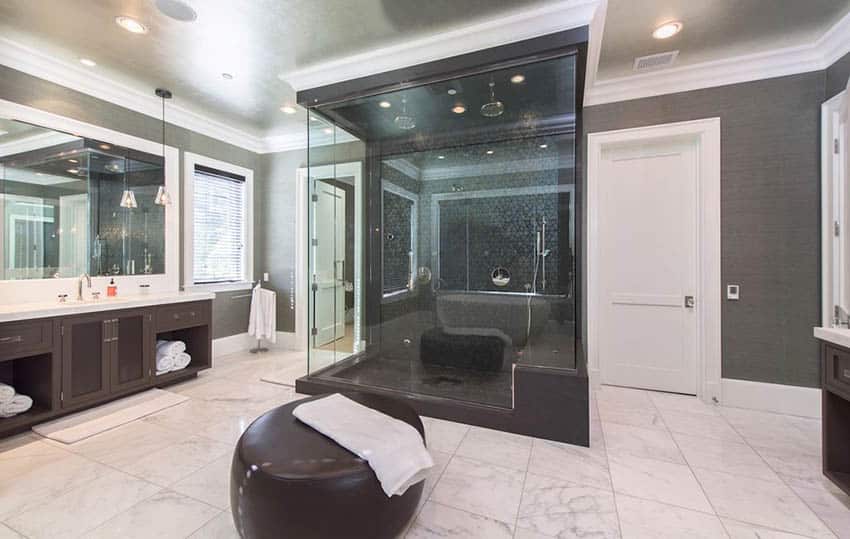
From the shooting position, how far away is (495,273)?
13.1 ft

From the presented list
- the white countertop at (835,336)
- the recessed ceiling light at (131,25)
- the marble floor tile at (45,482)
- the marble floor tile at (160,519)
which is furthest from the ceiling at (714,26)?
the marble floor tile at (45,482)

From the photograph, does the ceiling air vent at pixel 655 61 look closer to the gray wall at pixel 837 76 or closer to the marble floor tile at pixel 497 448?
A: the gray wall at pixel 837 76

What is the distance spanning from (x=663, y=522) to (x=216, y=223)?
4.89m

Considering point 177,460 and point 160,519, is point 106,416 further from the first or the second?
point 160,519

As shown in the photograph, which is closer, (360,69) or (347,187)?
(360,69)

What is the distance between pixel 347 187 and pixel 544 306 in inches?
101

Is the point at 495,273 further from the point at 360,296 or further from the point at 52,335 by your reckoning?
the point at 52,335

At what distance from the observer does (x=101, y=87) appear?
10.5 ft

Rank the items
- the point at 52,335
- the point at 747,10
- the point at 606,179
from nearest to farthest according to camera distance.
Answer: the point at 747,10 < the point at 52,335 < the point at 606,179

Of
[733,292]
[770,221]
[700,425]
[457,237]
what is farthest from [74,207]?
[770,221]

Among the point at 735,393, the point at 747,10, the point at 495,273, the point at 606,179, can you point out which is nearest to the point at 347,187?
the point at 495,273

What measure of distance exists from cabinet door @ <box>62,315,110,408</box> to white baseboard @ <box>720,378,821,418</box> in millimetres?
5048

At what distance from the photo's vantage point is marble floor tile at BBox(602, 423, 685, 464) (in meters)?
2.20

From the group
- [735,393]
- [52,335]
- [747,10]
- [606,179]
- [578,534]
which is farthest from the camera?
[606,179]
